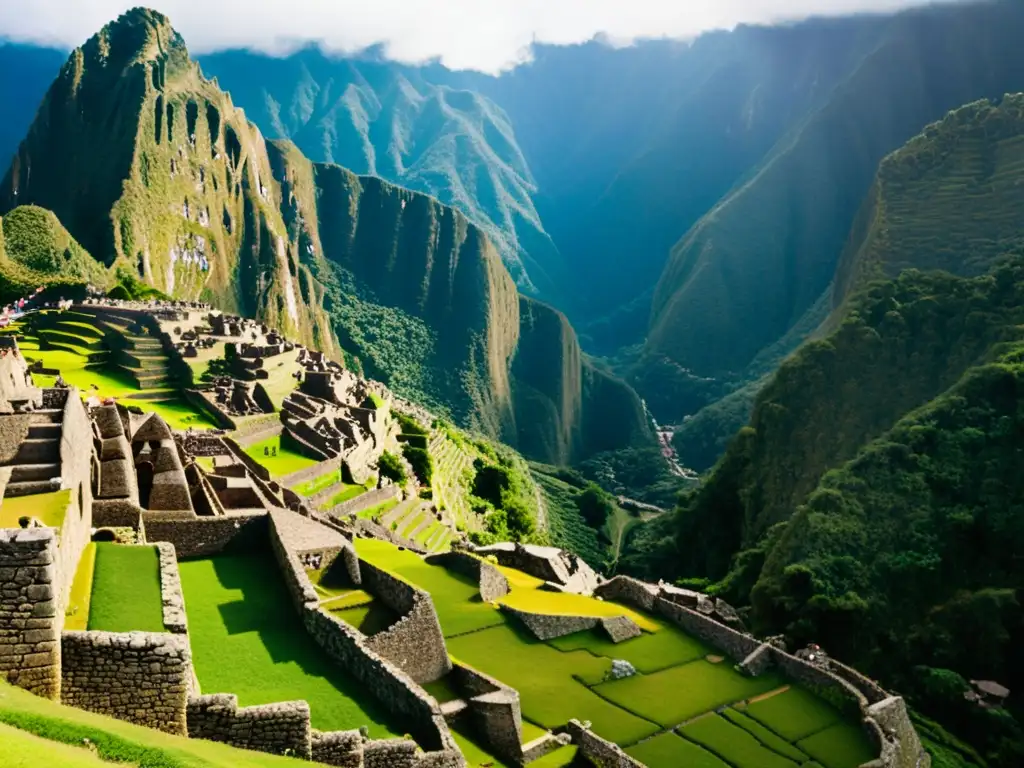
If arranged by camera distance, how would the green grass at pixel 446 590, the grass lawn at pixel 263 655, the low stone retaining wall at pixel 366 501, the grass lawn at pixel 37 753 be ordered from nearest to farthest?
the grass lawn at pixel 37 753 < the grass lawn at pixel 263 655 < the green grass at pixel 446 590 < the low stone retaining wall at pixel 366 501

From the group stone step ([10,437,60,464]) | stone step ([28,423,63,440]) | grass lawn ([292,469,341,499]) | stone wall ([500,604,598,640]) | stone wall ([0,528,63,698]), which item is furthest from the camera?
grass lawn ([292,469,341,499])

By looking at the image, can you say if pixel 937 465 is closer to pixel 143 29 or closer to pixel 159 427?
pixel 159 427

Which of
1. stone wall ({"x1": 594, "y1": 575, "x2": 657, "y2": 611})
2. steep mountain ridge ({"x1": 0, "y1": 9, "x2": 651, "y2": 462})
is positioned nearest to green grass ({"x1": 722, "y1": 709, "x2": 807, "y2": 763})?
stone wall ({"x1": 594, "y1": 575, "x2": 657, "y2": 611})

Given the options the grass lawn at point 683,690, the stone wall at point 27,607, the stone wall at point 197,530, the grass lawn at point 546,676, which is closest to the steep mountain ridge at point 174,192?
the grass lawn at point 546,676

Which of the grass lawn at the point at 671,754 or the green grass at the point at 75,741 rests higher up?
the green grass at the point at 75,741

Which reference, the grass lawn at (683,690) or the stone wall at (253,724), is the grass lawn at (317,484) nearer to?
the grass lawn at (683,690)

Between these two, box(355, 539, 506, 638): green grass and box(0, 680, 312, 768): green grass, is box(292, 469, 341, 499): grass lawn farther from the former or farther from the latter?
box(0, 680, 312, 768): green grass

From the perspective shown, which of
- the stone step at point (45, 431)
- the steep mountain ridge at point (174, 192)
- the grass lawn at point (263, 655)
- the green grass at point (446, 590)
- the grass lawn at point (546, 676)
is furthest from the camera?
the steep mountain ridge at point (174, 192)
